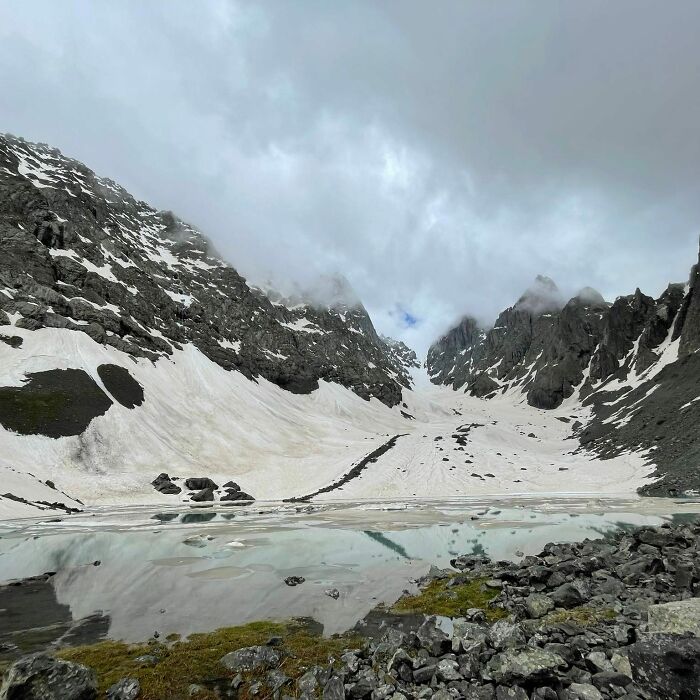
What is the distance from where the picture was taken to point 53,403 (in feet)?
263

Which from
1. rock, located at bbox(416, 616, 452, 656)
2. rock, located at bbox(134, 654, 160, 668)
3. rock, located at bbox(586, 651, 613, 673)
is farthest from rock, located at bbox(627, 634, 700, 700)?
rock, located at bbox(134, 654, 160, 668)

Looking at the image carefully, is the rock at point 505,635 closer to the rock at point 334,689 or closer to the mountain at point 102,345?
the rock at point 334,689

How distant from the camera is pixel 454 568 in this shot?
75.3 ft

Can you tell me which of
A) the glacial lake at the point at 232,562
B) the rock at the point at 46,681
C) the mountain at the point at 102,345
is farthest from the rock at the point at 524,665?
the mountain at the point at 102,345

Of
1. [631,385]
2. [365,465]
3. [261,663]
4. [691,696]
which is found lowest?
[261,663]

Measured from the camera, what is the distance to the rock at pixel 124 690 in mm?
10227

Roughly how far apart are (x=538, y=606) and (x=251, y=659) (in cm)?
925

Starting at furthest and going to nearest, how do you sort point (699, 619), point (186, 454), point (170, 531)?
point (186, 454)
point (170, 531)
point (699, 619)

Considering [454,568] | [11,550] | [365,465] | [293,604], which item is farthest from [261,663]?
[365,465]

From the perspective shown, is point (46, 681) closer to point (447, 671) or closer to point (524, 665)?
point (447, 671)

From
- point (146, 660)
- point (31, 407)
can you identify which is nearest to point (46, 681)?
point (146, 660)

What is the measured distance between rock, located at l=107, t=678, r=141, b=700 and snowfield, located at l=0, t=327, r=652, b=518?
48.8m

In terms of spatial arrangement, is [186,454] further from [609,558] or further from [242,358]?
[609,558]

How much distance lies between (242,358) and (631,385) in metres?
150
